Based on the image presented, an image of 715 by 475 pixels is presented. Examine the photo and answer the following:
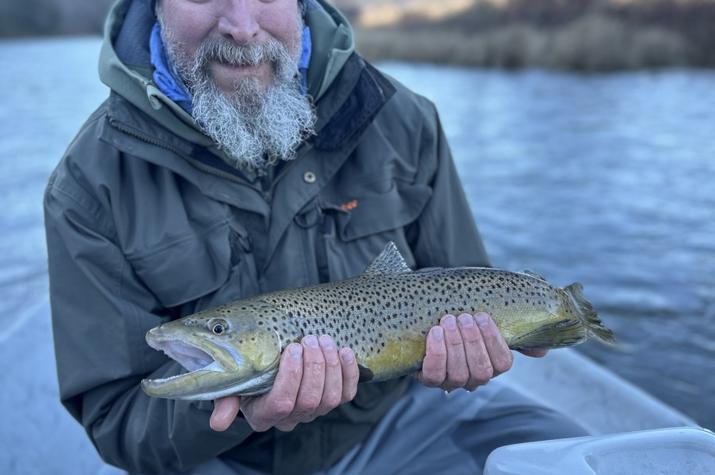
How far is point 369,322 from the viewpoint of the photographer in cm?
246

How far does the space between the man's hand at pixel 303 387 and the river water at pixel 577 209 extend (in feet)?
5.25

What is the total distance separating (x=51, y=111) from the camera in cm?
1872

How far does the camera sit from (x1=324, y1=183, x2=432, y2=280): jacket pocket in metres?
2.88

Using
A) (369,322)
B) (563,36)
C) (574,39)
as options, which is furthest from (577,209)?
(563,36)

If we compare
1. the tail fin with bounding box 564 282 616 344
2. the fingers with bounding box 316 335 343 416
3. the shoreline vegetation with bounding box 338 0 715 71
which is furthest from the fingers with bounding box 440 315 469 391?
the shoreline vegetation with bounding box 338 0 715 71

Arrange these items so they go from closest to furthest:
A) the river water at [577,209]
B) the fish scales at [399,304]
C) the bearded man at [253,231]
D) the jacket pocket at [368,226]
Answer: the fish scales at [399,304] < the bearded man at [253,231] < the jacket pocket at [368,226] < the river water at [577,209]

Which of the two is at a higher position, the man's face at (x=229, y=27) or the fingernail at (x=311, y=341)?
the man's face at (x=229, y=27)

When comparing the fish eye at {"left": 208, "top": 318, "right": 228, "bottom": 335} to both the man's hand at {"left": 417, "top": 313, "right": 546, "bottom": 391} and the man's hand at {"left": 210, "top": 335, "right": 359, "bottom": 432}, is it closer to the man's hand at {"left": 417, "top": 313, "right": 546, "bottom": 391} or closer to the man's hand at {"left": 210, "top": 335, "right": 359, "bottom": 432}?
the man's hand at {"left": 210, "top": 335, "right": 359, "bottom": 432}

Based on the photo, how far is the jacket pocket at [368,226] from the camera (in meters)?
2.88

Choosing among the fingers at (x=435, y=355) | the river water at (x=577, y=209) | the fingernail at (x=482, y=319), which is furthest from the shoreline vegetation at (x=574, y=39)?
the fingers at (x=435, y=355)

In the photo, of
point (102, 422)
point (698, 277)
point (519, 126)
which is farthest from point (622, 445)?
point (519, 126)

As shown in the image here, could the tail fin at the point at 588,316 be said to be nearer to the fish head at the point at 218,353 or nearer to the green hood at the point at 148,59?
the fish head at the point at 218,353

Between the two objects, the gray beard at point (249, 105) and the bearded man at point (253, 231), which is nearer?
the bearded man at point (253, 231)

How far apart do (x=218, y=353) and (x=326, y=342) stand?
34 cm
